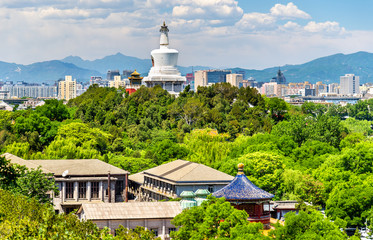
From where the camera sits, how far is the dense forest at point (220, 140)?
173ft

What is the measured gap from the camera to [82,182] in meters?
53.5

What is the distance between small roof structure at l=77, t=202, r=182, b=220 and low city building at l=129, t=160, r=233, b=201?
7073 mm

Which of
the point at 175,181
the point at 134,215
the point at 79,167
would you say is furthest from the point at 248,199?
the point at 79,167

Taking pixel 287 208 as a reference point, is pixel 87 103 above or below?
above

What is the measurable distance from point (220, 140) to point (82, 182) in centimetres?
2281

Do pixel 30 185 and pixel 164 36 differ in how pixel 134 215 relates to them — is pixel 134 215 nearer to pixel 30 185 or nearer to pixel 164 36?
pixel 30 185

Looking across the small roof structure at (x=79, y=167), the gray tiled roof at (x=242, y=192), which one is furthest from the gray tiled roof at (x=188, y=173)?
the gray tiled roof at (x=242, y=192)

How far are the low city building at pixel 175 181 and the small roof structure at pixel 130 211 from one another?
23.2ft

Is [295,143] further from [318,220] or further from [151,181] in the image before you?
[318,220]

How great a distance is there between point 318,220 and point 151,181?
25.3 m

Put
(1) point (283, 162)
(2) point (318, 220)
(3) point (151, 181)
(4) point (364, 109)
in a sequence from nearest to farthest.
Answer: (2) point (318, 220) → (3) point (151, 181) → (1) point (283, 162) → (4) point (364, 109)

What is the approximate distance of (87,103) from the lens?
95062 millimetres

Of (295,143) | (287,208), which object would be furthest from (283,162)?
(287,208)

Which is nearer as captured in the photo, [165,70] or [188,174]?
[188,174]
